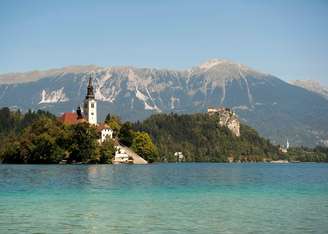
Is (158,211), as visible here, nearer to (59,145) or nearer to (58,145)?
(58,145)

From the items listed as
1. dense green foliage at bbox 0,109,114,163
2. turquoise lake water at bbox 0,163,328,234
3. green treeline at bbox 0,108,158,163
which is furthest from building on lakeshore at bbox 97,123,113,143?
turquoise lake water at bbox 0,163,328,234

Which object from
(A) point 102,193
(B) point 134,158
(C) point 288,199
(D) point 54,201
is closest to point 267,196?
(C) point 288,199

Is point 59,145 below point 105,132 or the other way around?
below

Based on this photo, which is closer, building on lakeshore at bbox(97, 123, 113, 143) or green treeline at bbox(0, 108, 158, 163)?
green treeline at bbox(0, 108, 158, 163)

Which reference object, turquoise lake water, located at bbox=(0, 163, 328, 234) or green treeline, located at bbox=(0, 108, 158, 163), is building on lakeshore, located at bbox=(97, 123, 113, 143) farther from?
turquoise lake water, located at bbox=(0, 163, 328, 234)

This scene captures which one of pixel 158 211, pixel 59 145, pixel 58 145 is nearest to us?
pixel 158 211

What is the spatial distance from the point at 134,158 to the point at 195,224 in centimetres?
13325

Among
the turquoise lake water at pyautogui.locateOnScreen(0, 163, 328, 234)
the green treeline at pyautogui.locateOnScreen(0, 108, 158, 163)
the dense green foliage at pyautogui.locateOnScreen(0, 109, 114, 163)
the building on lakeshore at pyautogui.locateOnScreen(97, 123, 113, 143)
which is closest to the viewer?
the turquoise lake water at pyautogui.locateOnScreen(0, 163, 328, 234)

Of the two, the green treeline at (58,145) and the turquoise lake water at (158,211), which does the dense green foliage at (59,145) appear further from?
the turquoise lake water at (158,211)

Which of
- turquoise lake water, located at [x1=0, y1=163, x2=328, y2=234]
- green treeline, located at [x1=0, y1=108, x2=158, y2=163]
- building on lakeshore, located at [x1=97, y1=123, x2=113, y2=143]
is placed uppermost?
building on lakeshore, located at [x1=97, y1=123, x2=113, y2=143]

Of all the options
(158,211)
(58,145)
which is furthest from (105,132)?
(158,211)

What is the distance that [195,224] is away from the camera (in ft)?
121

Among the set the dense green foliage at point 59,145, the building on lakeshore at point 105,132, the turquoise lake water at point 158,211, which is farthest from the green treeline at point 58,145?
the turquoise lake water at point 158,211

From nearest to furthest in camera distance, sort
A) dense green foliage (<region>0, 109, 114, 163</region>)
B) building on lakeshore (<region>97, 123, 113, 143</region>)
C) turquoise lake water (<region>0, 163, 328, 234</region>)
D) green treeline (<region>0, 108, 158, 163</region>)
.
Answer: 1. turquoise lake water (<region>0, 163, 328, 234</region>)
2. dense green foliage (<region>0, 109, 114, 163</region>)
3. green treeline (<region>0, 108, 158, 163</region>)
4. building on lakeshore (<region>97, 123, 113, 143</region>)
